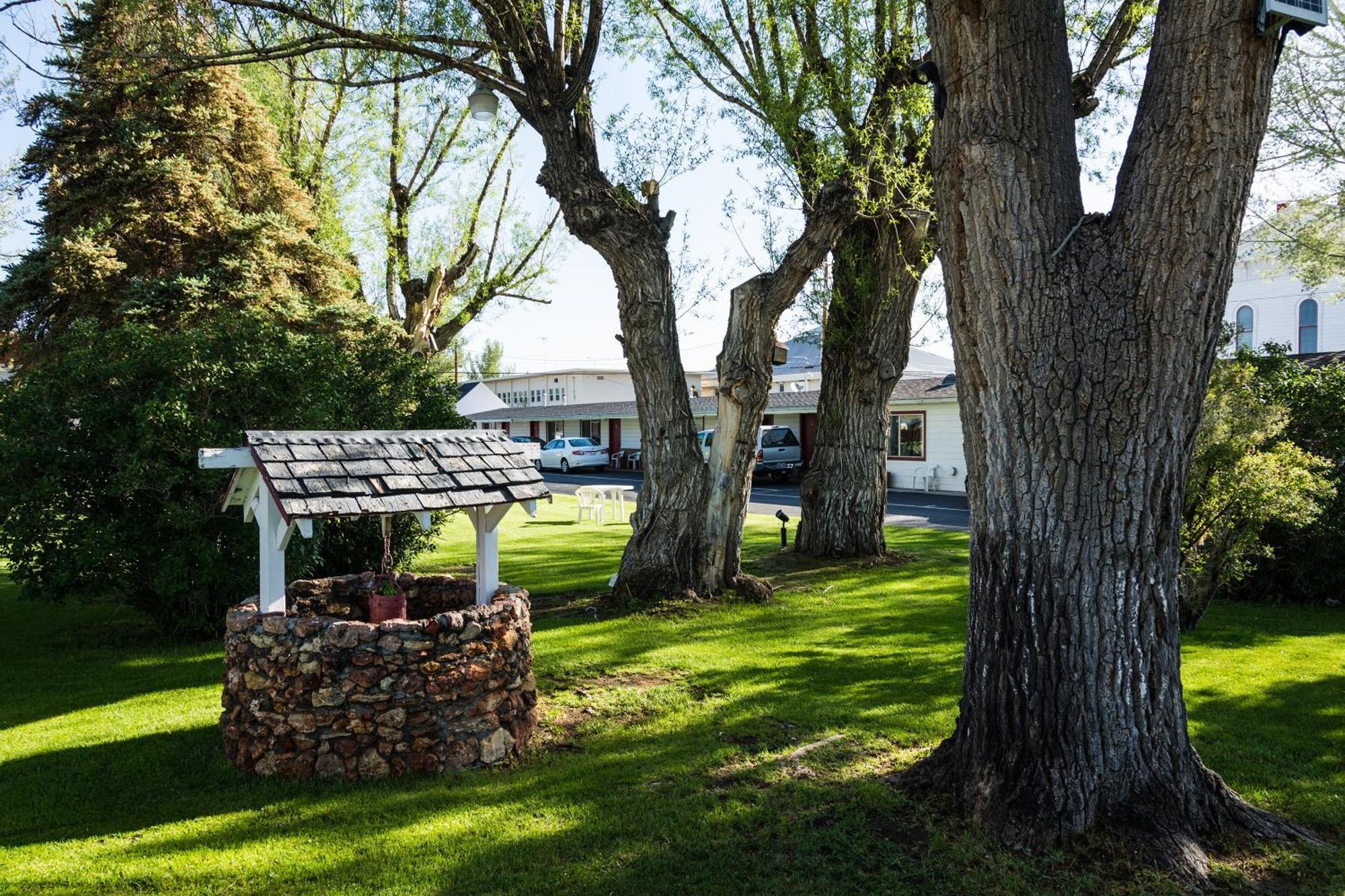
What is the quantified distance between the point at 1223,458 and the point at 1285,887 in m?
5.27

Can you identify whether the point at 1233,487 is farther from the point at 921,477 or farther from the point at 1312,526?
the point at 921,477

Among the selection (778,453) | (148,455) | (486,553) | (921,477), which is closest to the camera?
(486,553)

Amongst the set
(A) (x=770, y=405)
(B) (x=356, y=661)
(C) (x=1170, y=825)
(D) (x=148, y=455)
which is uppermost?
(A) (x=770, y=405)

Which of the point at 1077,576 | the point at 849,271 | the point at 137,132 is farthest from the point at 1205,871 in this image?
the point at 137,132

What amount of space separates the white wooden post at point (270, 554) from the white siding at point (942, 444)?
865 inches

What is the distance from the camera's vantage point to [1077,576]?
3.95m

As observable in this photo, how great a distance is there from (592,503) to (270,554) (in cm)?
1404

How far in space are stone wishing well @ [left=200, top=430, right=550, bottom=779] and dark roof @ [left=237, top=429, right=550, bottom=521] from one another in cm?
1

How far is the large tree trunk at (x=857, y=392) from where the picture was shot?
12422 mm

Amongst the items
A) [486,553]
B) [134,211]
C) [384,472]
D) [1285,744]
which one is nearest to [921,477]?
[134,211]

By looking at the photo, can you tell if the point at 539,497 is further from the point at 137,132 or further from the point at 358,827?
the point at 137,132

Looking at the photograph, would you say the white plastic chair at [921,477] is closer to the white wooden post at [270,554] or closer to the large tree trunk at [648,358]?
the large tree trunk at [648,358]

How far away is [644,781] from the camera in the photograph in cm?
493

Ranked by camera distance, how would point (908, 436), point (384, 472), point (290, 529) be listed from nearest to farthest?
point (290, 529) < point (384, 472) < point (908, 436)
